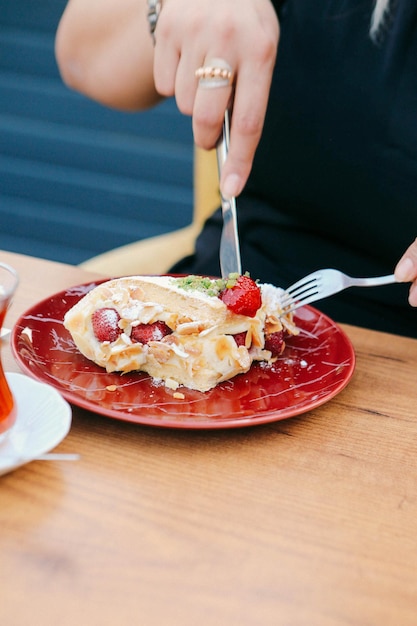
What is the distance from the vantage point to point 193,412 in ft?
3.07

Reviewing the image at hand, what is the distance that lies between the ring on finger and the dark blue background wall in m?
2.04

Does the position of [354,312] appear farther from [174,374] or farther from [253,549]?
[253,549]

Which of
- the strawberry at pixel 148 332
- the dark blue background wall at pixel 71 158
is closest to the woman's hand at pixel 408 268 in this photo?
the strawberry at pixel 148 332

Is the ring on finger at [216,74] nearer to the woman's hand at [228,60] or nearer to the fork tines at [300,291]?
the woman's hand at [228,60]

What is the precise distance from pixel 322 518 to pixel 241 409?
0.71ft

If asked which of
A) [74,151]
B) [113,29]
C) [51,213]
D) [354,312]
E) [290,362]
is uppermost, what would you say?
[113,29]

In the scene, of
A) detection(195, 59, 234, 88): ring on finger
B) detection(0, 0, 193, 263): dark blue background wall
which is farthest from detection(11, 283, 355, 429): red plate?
detection(0, 0, 193, 263): dark blue background wall

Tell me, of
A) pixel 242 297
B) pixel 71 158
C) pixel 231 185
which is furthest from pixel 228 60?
pixel 71 158

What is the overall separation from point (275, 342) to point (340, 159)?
52cm

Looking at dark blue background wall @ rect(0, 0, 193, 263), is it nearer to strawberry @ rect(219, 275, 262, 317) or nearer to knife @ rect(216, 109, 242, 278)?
knife @ rect(216, 109, 242, 278)

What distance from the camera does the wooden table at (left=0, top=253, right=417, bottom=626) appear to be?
0.65 meters

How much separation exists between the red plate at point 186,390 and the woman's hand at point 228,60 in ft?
0.94

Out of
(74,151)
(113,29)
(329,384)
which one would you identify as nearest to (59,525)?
(329,384)

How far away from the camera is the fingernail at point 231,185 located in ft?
3.74
